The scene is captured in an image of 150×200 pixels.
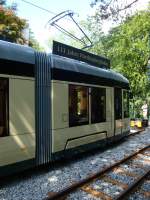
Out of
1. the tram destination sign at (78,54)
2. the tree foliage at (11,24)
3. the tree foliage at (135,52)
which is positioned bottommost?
the tram destination sign at (78,54)

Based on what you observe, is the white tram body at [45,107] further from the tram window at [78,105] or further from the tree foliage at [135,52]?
the tree foliage at [135,52]

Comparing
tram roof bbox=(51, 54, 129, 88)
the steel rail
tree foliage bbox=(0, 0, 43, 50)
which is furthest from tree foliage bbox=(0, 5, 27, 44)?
the steel rail

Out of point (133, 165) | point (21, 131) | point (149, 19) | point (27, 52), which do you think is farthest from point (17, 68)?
point (149, 19)

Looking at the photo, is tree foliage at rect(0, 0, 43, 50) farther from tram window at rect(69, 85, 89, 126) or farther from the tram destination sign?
tram window at rect(69, 85, 89, 126)

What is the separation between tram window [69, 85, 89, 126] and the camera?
8711 millimetres

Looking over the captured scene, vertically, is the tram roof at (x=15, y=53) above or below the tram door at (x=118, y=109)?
above

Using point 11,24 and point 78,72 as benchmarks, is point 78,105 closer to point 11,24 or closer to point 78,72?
point 78,72

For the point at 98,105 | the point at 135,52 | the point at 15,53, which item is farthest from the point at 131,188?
the point at 135,52

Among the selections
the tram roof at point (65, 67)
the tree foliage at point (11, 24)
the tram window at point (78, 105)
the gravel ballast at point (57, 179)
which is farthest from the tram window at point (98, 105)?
the tree foliage at point (11, 24)

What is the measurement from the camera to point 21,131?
6914 millimetres

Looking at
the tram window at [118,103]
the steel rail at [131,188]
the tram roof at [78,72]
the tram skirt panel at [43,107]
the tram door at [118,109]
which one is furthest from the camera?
the tram window at [118,103]

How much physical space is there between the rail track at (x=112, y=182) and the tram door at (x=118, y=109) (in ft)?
8.62

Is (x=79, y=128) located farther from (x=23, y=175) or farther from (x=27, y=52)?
(x=27, y=52)

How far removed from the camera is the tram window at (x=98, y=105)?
992 cm
